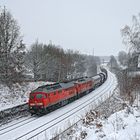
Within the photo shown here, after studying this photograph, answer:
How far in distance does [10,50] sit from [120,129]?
28.2 m

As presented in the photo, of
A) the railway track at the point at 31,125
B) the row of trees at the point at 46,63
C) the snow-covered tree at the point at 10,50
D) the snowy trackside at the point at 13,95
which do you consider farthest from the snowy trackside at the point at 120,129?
the row of trees at the point at 46,63

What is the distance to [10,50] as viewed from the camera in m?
34.6

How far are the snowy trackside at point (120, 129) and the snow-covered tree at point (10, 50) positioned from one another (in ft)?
78.4

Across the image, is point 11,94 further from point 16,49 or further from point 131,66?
point 131,66

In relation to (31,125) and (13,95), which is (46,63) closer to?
(13,95)

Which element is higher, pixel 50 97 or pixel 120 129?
pixel 120 129

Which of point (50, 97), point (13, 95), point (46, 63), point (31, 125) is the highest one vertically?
point (46, 63)

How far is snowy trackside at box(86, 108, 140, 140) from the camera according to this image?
839 centimetres

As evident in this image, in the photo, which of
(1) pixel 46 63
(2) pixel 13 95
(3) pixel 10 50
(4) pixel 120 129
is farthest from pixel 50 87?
(1) pixel 46 63

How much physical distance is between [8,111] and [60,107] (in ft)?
28.5

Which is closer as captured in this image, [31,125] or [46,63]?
[31,125]

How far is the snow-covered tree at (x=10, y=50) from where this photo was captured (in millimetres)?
32438

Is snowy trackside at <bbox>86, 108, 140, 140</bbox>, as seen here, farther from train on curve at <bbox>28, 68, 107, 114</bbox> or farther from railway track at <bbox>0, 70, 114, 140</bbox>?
train on curve at <bbox>28, 68, 107, 114</bbox>

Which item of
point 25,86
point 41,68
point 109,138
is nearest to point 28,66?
point 41,68
